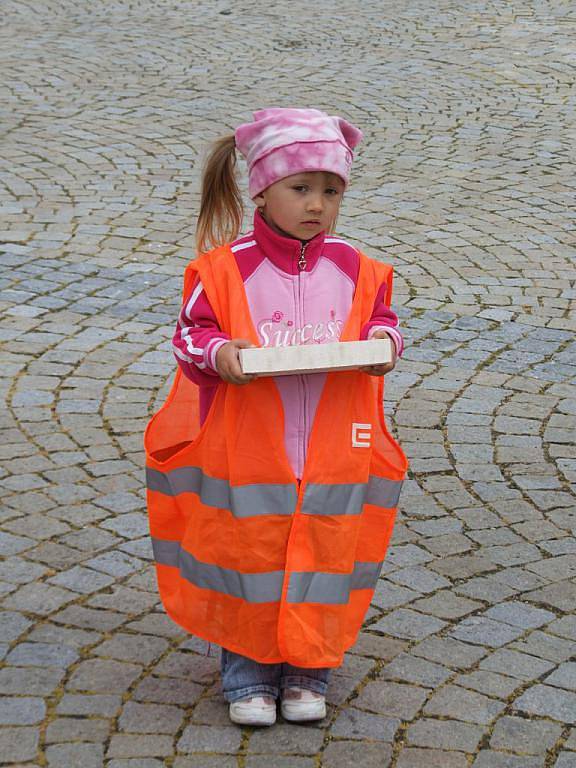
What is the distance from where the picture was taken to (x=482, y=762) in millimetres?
3111

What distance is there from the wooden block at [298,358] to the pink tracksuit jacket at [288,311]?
208 mm

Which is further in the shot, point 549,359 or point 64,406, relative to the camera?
point 549,359

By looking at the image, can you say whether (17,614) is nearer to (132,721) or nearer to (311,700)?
(132,721)

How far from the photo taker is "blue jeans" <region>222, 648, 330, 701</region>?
3.24m

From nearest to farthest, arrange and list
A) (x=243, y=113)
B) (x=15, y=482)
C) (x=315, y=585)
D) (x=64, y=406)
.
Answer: (x=315, y=585) → (x=15, y=482) → (x=64, y=406) → (x=243, y=113)

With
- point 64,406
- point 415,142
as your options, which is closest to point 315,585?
point 64,406

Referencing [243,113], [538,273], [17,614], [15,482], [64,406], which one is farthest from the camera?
[243,113]

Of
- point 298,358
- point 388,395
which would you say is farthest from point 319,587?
point 388,395

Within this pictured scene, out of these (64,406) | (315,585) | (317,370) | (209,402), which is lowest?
(64,406)

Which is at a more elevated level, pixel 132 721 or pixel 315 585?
pixel 315 585

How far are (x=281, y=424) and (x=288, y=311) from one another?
0.27 m

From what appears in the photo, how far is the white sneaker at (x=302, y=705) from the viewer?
127 inches

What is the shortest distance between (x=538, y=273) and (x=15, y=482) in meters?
3.48

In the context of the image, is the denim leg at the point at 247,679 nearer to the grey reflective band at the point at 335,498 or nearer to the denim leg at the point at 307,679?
the denim leg at the point at 307,679
